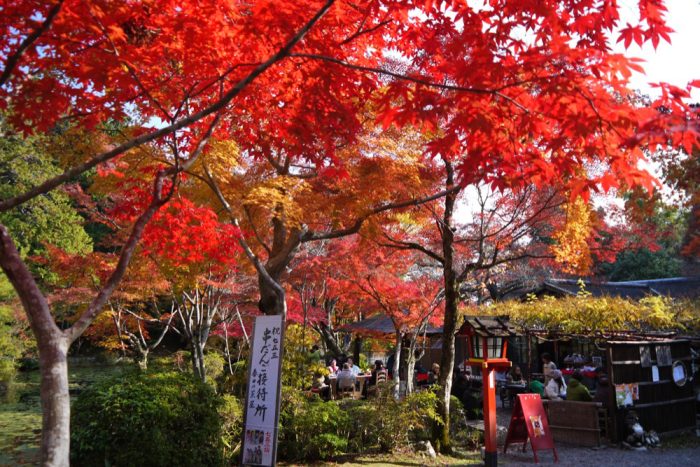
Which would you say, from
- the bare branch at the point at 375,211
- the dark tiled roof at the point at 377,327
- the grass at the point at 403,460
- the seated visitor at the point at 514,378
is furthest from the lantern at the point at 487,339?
the dark tiled roof at the point at 377,327

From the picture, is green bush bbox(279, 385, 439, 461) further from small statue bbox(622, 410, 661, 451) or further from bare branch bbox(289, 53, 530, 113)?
bare branch bbox(289, 53, 530, 113)

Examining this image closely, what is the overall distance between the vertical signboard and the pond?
12.5 ft

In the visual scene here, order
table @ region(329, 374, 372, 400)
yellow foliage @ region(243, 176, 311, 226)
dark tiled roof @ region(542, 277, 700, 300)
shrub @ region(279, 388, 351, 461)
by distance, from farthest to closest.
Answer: dark tiled roof @ region(542, 277, 700, 300) → table @ region(329, 374, 372, 400) → yellow foliage @ region(243, 176, 311, 226) → shrub @ region(279, 388, 351, 461)

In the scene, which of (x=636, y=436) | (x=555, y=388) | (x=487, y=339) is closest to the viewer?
(x=487, y=339)

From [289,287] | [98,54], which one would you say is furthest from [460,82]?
[289,287]

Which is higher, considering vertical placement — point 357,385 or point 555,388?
point 555,388

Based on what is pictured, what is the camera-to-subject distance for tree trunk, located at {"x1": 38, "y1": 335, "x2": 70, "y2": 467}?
142 inches

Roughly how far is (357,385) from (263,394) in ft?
32.2

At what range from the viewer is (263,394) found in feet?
20.6

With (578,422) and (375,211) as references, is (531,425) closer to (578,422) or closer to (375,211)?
(578,422)

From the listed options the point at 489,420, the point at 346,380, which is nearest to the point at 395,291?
the point at 346,380

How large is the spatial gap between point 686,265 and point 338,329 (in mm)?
21531

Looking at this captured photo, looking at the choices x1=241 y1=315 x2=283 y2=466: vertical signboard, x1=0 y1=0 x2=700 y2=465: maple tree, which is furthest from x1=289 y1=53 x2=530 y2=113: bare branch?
x1=241 y1=315 x2=283 y2=466: vertical signboard

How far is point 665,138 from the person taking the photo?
12.8 feet
